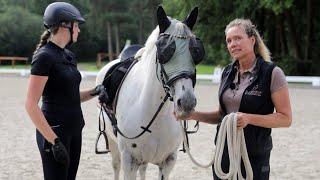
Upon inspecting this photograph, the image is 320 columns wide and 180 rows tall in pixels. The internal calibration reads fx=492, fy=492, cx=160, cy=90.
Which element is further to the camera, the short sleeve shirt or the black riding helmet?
the black riding helmet

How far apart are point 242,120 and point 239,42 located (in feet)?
1.56

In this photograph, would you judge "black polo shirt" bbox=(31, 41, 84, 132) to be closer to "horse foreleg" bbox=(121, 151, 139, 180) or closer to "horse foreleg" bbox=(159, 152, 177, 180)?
"horse foreleg" bbox=(121, 151, 139, 180)

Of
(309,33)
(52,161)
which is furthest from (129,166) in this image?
(309,33)

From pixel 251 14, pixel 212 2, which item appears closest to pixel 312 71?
pixel 251 14

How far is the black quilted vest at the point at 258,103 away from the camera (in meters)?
2.90

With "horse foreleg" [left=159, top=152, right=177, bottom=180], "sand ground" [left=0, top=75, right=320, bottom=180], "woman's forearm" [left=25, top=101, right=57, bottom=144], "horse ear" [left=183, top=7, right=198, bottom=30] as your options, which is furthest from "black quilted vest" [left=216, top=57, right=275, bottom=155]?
"sand ground" [left=0, top=75, right=320, bottom=180]

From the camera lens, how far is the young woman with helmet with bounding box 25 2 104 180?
9.98ft

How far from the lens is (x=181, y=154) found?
753 centimetres

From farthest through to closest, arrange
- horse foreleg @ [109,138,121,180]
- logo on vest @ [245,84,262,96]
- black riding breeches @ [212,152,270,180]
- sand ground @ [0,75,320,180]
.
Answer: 1. sand ground @ [0,75,320,180]
2. horse foreleg @ [109,138,121,180]
3. black riding breeches @ [212,152,270,180]
4. logo on vest @ [245,84,262,96]

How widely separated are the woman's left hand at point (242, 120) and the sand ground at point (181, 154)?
3378 millimetres

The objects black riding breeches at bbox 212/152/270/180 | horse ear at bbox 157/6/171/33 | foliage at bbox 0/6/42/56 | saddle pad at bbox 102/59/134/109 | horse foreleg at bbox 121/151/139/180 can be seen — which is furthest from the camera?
foliage at bbox 0/6/42/56

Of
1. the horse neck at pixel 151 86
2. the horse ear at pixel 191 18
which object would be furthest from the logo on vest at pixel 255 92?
the horse neck at pixel 151 86

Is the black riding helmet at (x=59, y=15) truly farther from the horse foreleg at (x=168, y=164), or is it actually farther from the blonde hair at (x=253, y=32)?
the horse foreleg at (x=168, y=164)

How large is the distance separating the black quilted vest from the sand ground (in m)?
3.18
